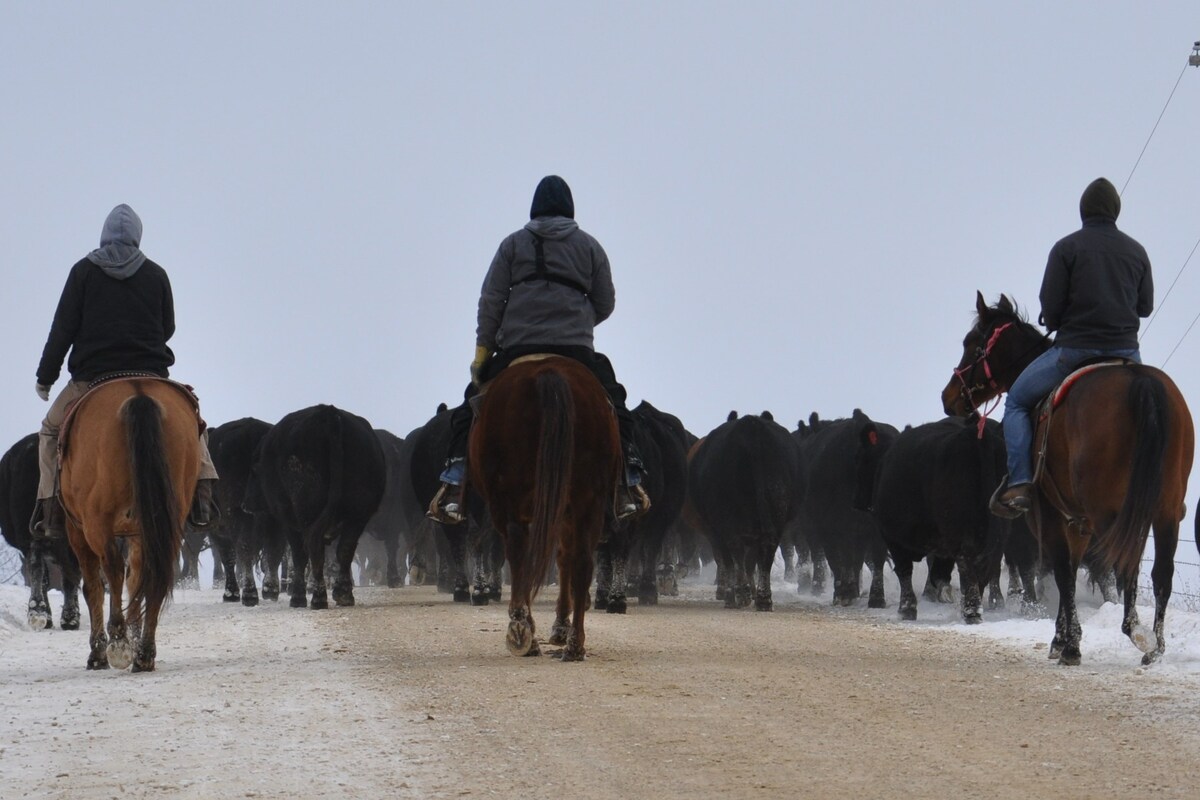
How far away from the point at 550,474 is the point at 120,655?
2.68m

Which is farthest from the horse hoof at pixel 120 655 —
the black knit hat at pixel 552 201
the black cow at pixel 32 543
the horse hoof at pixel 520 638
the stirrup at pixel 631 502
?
the black cow at pixel 32 543

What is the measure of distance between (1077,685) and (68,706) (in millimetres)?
5114

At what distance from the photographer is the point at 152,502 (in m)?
10.2

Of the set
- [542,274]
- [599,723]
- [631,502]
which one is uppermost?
[542,274]

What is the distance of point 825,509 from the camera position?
21219mm

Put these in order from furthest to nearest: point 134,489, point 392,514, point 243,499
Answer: point 392,514, point 243,499, point 134,489

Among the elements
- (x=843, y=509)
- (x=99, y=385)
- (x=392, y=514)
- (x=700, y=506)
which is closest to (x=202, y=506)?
(x=99, y=385)

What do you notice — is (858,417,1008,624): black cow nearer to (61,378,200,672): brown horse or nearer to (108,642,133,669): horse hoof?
(61,378,200,672): brown horse

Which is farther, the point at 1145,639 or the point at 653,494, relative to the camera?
the point at 653,494

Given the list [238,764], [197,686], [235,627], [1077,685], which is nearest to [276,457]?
[235,627]

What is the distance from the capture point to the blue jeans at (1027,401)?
1120 cm

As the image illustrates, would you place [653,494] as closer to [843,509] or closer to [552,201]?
[843,509]

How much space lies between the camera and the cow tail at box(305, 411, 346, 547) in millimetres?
17703

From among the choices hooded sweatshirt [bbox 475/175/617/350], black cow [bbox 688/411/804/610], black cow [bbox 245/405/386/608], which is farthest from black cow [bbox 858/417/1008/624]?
hooded sweatshirt [bbox 475/175/617/350]
